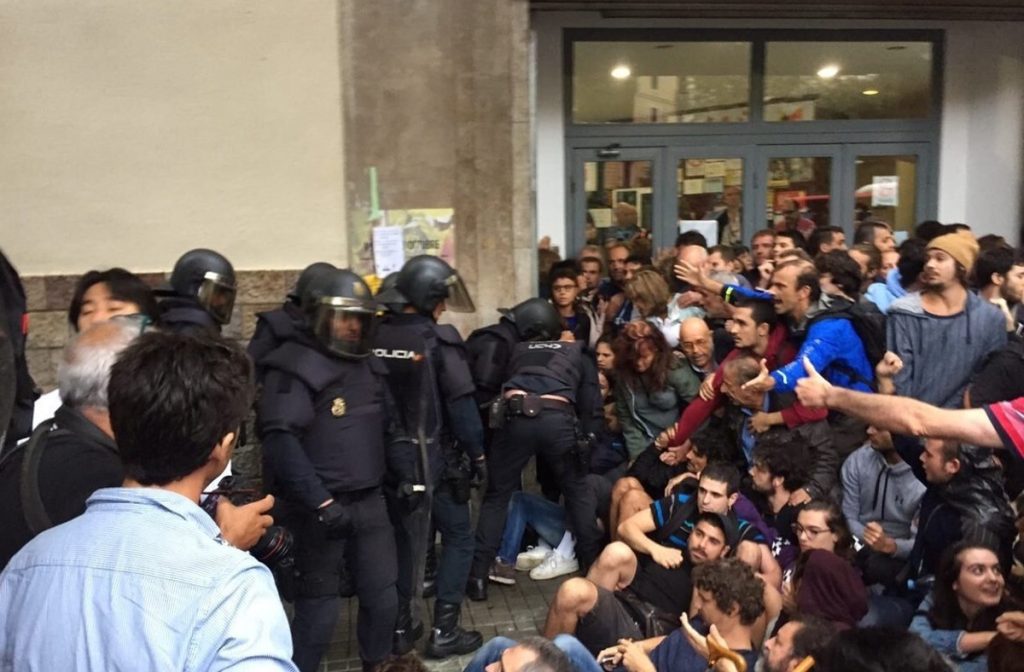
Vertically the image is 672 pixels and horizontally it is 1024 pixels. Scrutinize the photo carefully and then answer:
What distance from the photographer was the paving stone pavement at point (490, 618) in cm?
465

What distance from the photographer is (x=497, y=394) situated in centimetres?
542

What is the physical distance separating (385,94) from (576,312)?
2047mm

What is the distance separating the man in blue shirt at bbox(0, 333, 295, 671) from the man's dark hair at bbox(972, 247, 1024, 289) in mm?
4919

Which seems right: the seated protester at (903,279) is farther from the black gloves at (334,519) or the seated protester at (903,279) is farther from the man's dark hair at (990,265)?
the black gloves at (334,519)

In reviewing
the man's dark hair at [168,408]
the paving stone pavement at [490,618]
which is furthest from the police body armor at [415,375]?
the man's dark hair at [168,408]

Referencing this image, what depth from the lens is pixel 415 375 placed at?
466 centimetres

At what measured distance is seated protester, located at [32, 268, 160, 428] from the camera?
3619 mm

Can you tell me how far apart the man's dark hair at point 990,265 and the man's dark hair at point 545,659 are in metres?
3.60

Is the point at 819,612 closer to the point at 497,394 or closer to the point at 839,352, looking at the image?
the point at 839,352

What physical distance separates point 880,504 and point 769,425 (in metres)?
0.66

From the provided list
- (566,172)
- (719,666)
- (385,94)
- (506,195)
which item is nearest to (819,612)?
(719,666)

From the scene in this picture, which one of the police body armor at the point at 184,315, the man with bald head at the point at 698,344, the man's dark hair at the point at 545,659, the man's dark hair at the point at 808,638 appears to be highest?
the police body armor at the point at 184,315

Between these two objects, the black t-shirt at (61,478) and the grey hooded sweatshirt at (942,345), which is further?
the grey hooded sweatshirt at (942,345)

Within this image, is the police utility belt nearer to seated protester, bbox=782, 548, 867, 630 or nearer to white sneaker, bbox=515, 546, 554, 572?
white sneaker, bbox=515, 546, 554, 572
